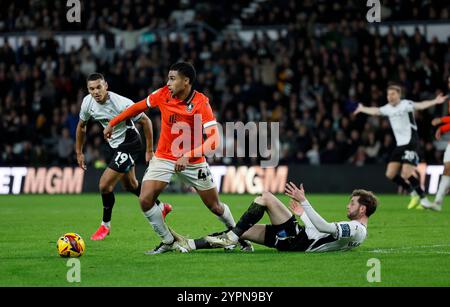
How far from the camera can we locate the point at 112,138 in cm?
1341

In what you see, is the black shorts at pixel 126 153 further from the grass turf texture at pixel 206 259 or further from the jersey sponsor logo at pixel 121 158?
the grass turf texture at pixel 206 259

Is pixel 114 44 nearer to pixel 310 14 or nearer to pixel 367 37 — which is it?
pixel 310 14

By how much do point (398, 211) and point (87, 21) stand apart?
16851 millimetres

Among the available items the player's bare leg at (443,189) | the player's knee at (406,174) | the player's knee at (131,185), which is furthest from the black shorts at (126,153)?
the player's knee at (406,174)

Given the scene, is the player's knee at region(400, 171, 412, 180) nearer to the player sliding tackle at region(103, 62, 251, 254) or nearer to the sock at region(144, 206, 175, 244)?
the player sliding tackle at region(103, 62, 251, 254)

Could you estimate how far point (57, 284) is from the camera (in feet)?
27.5

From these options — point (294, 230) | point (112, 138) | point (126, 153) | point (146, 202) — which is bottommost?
point (294, 230)

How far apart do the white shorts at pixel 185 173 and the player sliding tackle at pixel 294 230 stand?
2.26 ft

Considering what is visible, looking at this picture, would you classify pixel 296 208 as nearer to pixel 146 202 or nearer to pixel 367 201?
pixel 367 201

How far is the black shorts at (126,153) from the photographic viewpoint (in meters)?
13.2

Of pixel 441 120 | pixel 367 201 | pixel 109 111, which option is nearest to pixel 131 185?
pixel 109 111

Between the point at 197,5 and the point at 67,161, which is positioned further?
the point at 197,5

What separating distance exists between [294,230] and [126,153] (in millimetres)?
3758

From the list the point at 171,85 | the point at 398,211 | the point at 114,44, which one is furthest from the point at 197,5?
the point at 171,85
